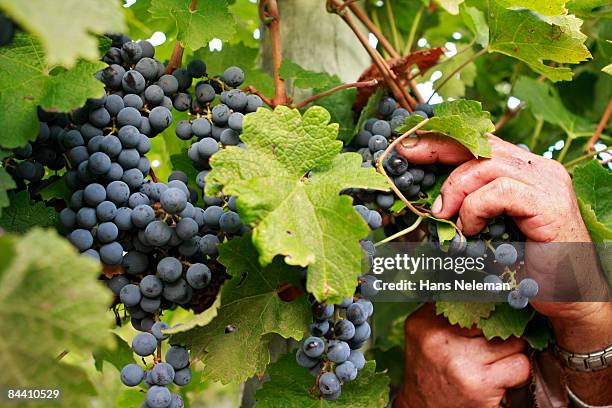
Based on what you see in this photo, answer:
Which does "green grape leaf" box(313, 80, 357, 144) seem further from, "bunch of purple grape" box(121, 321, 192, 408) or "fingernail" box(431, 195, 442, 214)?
"bunch of purple grape" box(121, 321, 192, 408)

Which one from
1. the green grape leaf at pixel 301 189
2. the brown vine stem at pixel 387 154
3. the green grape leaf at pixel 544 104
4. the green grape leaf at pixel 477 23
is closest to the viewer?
the green grape leaf at pixel 301 189

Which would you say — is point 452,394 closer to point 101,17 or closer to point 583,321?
point 583,321

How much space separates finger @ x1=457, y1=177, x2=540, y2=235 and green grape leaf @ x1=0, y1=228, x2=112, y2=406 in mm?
659

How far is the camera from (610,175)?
117 cm

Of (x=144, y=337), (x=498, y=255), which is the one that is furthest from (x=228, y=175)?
(x=498, y=255)

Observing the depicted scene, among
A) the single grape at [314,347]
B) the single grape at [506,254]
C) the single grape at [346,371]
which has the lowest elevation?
the single grape at [346,371]

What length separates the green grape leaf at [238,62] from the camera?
4.58 ft

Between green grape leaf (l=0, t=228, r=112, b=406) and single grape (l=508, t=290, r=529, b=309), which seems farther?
single grape (l=508, t=290, r=529, b=309)

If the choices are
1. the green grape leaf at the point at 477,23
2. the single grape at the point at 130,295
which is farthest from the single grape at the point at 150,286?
the green grape leaf at the point at 477,23

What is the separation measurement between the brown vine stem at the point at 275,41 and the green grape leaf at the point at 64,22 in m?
0.55

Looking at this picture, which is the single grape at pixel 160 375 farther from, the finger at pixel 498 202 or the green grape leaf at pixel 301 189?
the finger at pixel 498 202

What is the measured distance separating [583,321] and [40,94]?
100cm

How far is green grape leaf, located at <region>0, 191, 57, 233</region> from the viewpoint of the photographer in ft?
2.94

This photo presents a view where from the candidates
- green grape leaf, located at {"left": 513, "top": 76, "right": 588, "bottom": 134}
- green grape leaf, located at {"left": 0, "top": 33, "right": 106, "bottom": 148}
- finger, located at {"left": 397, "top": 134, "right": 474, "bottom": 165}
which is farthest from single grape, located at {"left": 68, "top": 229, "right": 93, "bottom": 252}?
green grape leaf, located at {"left": 513, "top": 76, "right": 588, "bottom": 134}
